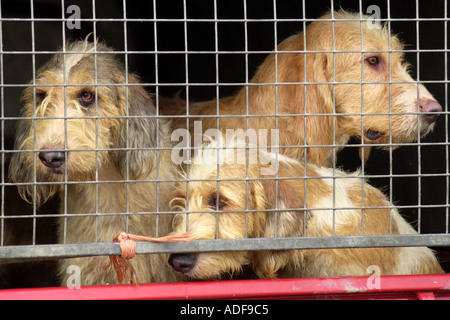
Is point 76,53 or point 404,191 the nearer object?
point 76,53

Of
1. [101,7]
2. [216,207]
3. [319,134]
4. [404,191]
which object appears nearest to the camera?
[216,207]

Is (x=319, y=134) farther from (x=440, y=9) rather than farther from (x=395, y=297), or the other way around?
(x=440, y=9)

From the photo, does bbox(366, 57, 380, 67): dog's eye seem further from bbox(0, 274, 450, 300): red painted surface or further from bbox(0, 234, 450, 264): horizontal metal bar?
bbox(0, 274, 450, 300): red painted surface

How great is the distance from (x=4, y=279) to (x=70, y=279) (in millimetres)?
2013

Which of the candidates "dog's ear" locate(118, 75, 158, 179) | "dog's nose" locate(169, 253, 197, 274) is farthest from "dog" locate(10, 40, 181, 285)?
"dog's nose" locate(169, 253, 197, 274)

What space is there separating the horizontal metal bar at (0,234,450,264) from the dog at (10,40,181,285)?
0.52 m

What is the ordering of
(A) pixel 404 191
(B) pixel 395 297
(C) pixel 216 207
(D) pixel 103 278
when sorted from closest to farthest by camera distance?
(B) pixel 395 297 < (C) pixel 216 207 < (D) pixel 103 278 < (A) pixel 404 191

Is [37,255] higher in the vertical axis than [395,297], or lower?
higher

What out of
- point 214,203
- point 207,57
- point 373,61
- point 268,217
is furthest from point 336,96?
point 207,57

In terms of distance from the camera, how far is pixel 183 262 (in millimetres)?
2934

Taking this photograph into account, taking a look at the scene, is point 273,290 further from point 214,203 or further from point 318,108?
point 318,108

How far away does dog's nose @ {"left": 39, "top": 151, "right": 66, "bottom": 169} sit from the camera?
298cm

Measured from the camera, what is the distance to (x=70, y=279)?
3.27 m

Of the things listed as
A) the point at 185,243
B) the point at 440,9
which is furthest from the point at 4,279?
the point at 440,9
